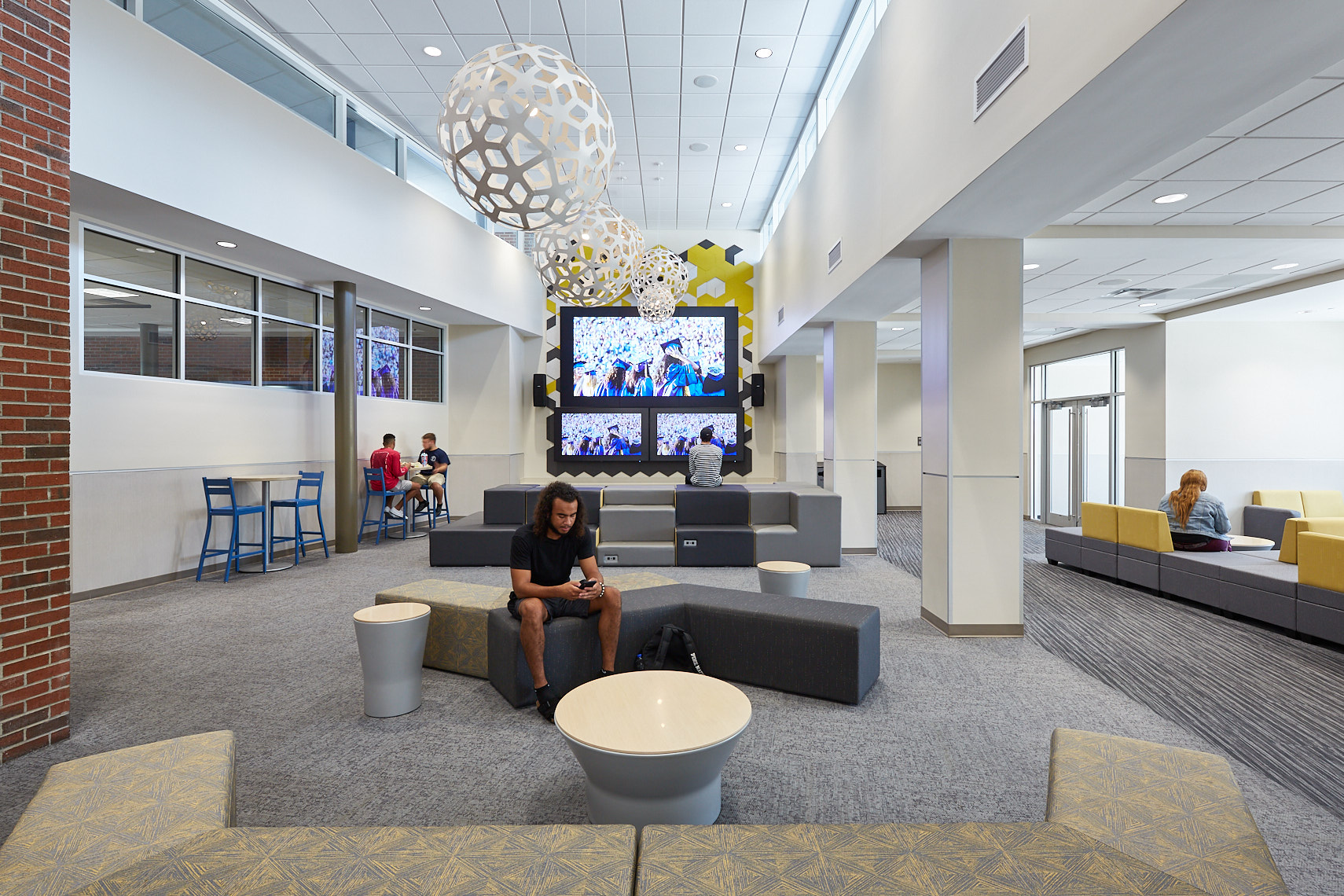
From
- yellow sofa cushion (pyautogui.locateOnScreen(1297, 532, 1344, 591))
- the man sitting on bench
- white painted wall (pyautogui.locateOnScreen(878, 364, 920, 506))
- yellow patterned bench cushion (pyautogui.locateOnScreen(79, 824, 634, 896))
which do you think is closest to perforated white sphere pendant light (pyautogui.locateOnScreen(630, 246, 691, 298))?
the man sitting on bench

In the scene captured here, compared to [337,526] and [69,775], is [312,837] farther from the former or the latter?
[337,526]

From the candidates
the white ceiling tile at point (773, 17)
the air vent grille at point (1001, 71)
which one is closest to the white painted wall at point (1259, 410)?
the white ceiling tile at point (773, 17)

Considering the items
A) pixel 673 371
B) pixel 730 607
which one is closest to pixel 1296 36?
pixel 730 607

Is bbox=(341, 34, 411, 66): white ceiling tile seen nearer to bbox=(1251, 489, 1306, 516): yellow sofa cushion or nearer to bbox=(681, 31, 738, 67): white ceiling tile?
bbox=(681, 31, 738, 67): white ceiling tile

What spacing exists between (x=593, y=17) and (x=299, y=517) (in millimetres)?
6118

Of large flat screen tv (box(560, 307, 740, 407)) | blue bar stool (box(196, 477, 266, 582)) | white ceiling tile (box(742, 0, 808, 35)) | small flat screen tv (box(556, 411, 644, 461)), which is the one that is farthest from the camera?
small flat screen tv (box(556, 411, 644, 461))

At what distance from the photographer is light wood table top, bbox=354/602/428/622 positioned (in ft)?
11.0

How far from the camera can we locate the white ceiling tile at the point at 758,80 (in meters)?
7.07

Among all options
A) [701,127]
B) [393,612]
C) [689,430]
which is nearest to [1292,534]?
[393,612]

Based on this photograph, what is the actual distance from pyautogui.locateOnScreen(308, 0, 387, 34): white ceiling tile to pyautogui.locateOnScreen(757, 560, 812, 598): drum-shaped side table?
6.08 metres

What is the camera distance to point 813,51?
264 inches

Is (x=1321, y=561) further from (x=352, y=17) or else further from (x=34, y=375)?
A: (x=352, y=17)

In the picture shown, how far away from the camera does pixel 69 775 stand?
185cm

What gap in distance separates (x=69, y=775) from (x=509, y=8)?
21.2 feet
